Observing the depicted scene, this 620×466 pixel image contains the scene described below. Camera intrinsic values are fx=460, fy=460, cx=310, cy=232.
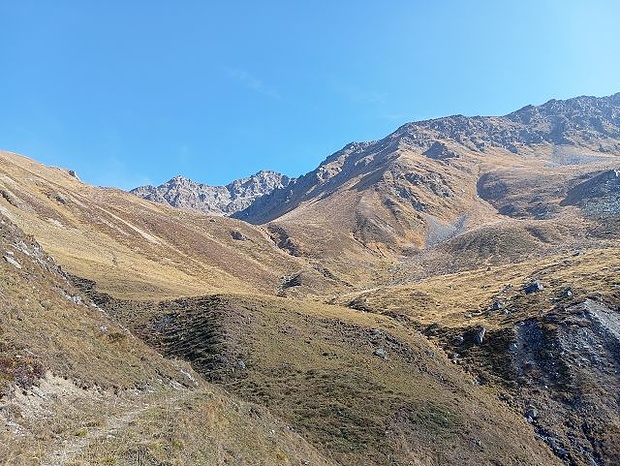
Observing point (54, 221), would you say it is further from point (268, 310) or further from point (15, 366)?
point (15, 366)

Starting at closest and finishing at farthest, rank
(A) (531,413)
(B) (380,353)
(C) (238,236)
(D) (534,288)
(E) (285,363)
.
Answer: (A) (531,413) → (E) (285,363) → (B) (380,353) → (D) (534,288) → (C) (238,236)

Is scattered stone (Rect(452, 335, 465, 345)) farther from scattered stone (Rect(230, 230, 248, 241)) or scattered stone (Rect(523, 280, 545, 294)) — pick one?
scattered stone (Rect(230, 230, 248, 241))

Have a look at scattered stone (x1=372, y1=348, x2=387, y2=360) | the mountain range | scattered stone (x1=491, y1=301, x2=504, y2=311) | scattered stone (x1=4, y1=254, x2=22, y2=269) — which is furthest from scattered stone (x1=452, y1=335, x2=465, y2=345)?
scattered stone (x1=4, y1=254, x2=22, y2=269)

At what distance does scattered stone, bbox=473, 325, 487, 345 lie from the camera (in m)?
56.2

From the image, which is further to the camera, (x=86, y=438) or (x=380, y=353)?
(x=380, y=353)

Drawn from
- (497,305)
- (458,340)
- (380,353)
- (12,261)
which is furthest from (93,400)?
(497,305)

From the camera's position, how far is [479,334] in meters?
57.1

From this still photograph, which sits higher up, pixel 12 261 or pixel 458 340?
pixel 12 261

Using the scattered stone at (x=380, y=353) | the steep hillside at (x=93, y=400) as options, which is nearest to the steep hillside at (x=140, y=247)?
the scattered stone at (x=380, y=353)

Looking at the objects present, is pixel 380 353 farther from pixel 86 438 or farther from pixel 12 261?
pixel 86 438

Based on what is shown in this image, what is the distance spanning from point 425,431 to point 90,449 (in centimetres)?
2725

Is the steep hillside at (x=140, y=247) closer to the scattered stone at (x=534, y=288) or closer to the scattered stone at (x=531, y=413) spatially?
the scattered stone at (x=531, y=413)

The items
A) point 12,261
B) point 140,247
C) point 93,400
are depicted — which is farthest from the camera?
point 140,247

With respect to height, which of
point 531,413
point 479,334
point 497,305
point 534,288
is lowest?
point 531,413
